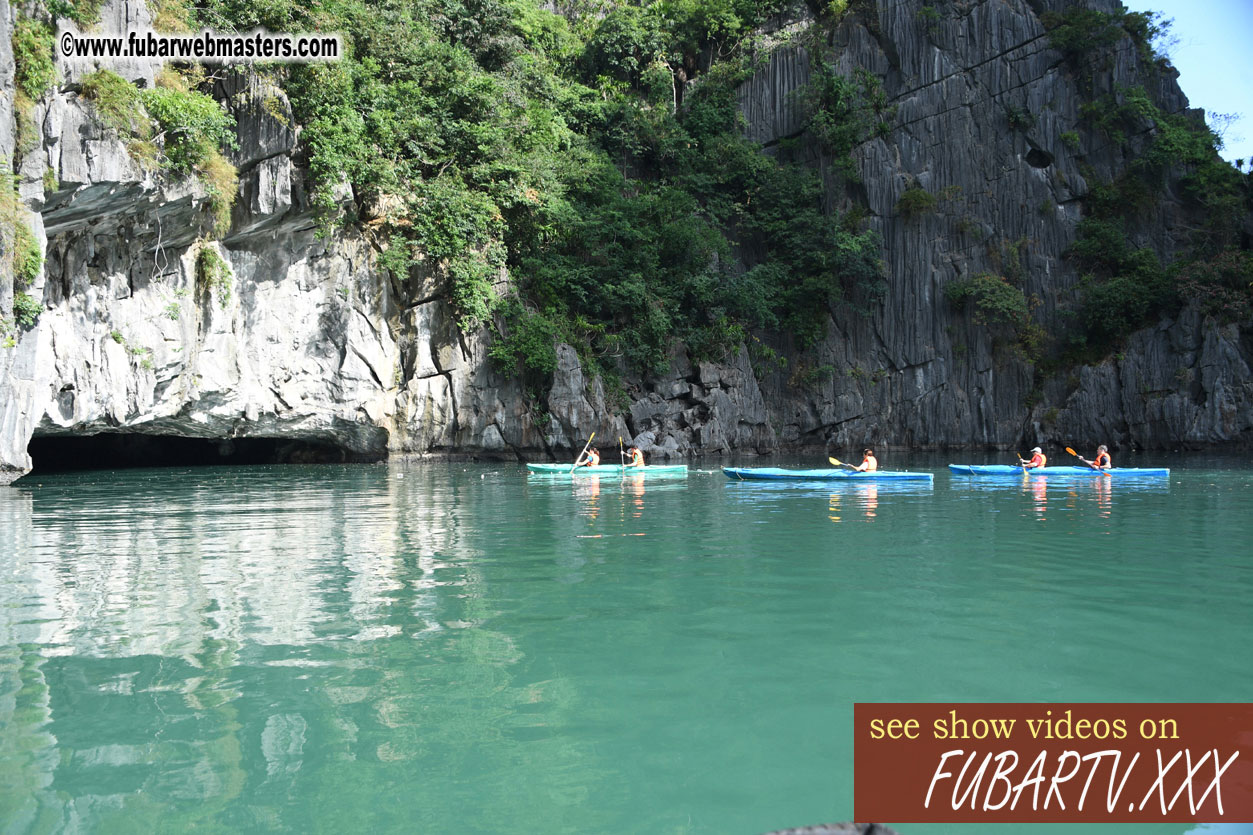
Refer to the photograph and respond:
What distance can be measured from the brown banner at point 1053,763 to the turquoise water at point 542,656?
0.13m

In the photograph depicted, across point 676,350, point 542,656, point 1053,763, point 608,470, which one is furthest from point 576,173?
point 1053,763

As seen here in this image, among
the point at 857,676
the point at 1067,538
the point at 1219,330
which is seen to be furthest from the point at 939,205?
the point at 857,676

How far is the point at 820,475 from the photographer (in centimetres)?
1762

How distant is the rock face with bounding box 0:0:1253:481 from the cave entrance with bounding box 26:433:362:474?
249 centimetres

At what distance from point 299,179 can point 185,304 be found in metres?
3.98

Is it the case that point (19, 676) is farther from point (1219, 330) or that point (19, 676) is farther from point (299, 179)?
point (1219, 330)

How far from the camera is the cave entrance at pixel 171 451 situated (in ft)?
84.7

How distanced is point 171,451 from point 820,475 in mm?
21486

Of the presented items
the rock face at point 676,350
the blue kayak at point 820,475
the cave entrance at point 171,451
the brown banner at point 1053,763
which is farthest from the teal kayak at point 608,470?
the brown banner at point 1053,763

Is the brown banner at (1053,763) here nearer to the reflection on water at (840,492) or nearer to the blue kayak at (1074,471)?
the reflection on water at (840,492)

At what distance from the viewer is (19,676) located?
15.6ft

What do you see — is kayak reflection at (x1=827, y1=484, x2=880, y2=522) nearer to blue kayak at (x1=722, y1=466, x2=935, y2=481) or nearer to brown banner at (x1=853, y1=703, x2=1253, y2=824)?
blue kayak at (x1=722, y1=466, x2=935, y2=481)

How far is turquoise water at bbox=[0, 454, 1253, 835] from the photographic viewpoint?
11.4 ft

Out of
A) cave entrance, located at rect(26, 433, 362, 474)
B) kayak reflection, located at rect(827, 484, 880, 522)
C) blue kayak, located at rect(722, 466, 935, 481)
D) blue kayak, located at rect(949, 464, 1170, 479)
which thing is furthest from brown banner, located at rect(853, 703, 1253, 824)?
cave entrance, located at rect(26, 433, 362, 474)
